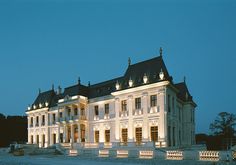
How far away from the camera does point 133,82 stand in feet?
115

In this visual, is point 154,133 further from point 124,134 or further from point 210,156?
point 210,156

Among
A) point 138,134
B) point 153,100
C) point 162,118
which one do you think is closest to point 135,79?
point 153,100

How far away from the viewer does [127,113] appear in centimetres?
3466

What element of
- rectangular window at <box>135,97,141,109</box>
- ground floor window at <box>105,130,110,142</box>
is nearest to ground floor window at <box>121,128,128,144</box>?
rectangular window at <box>135,97,141,109</box>

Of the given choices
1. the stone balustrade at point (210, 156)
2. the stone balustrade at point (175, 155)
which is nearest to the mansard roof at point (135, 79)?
the stone balustrade at point (175, 155)

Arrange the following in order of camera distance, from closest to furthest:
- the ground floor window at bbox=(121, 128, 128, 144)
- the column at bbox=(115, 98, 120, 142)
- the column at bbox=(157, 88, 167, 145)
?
the column at bbox=(157, 88, 167, 145) → the ground floor window at bbox=(121, 128, 128, 144) → the column at bbox=(115, 98, 120, 142)

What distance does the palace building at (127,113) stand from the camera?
104 feet

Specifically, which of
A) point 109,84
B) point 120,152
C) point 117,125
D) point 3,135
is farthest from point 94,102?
point 3,135

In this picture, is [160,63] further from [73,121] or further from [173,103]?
[73,121]

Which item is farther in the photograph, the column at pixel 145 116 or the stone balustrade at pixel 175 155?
the column at pixel 145 116

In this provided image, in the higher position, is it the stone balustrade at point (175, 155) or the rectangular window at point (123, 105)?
the rectangular window at point (123, 105)

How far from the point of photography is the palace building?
104ft

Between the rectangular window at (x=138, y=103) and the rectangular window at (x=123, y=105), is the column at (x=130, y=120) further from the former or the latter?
the rectangular window at (x=123, y=105)

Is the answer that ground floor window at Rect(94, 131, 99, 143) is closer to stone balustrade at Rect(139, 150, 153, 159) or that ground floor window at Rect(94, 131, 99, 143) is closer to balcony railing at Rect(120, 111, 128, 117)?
balcony railing at Rect(120, 111, 128, 117)
